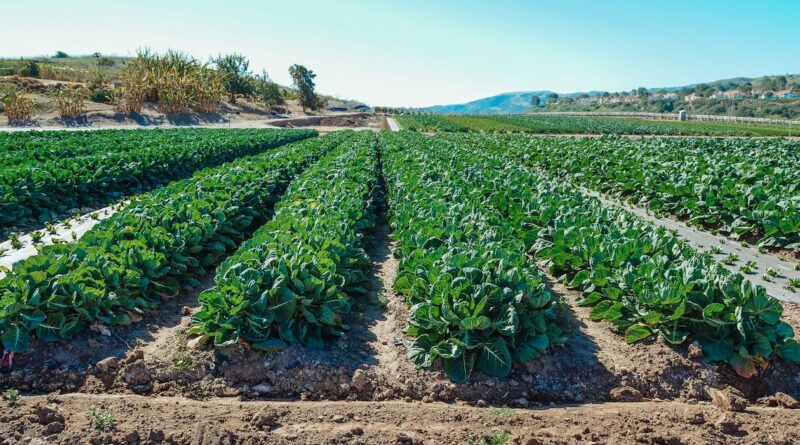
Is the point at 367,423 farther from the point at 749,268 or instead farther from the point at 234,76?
the point at 234,76

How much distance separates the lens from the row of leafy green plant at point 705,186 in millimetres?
9273

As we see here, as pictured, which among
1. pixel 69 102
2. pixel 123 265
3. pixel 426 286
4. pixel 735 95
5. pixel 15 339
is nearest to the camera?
pixel 15 339

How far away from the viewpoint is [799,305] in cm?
659

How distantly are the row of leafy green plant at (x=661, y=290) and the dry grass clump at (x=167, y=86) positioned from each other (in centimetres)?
4289

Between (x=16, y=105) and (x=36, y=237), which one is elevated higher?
(x=16, y=105)

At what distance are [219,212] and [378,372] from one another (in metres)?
4.32

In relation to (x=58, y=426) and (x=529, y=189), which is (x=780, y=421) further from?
(x=529, y=189)

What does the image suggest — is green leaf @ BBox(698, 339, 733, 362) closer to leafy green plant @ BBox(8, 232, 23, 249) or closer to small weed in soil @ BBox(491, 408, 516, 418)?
small weed in soil @ BBox(491, 408, 516, 418)

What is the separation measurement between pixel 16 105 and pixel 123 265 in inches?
1572

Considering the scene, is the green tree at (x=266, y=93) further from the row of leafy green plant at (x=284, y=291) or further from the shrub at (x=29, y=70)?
the row of leafy green plant at (x=284, y=291)

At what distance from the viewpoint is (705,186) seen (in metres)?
11.3

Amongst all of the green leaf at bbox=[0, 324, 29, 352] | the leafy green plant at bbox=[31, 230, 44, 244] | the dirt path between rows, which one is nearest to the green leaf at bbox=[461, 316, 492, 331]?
the dirt path between rows

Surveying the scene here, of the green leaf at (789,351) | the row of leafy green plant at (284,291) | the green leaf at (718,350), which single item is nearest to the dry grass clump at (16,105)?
the row of leafy green plant at (284,291)

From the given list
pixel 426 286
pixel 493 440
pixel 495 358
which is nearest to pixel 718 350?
pixel 495 358
